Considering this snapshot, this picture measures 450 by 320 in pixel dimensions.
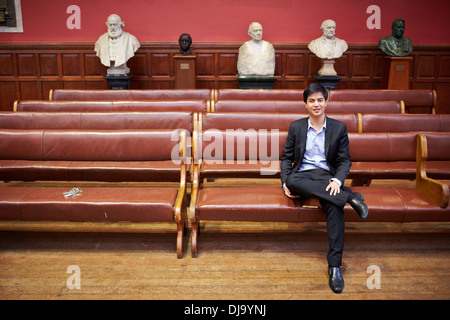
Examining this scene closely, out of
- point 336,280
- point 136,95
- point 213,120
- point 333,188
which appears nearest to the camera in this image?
point 336,280

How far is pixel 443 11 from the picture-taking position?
6914 mm

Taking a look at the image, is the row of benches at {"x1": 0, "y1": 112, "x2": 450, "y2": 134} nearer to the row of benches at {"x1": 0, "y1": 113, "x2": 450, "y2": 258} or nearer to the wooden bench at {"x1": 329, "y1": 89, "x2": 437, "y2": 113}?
the row of benches at {"x1": 0, "y1": 113, "x2": 450, "y2": 258}

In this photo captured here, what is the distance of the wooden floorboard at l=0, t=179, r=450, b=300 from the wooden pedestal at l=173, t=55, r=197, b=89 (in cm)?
395

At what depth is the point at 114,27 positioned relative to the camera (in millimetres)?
6172

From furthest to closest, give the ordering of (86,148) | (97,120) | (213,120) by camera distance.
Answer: (97,120), (213,120), (86,148)

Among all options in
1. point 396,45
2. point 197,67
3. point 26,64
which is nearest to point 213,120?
point 197,67

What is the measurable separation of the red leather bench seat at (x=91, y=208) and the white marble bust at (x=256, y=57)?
4095 mm

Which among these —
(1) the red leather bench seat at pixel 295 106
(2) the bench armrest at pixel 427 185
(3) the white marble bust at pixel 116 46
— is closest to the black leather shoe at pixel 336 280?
(2) the bench armrest at pixel 427 185

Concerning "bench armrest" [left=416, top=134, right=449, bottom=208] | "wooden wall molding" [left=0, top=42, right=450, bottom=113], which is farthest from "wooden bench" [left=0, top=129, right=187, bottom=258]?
"wooden wall molding" [left=0, top=42, right=450, bottom=113]

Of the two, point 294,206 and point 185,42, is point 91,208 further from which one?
point 185,42

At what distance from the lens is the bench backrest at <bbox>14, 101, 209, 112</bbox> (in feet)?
13.8

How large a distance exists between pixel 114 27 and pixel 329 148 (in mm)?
4822

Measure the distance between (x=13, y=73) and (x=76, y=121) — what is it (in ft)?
14.6
